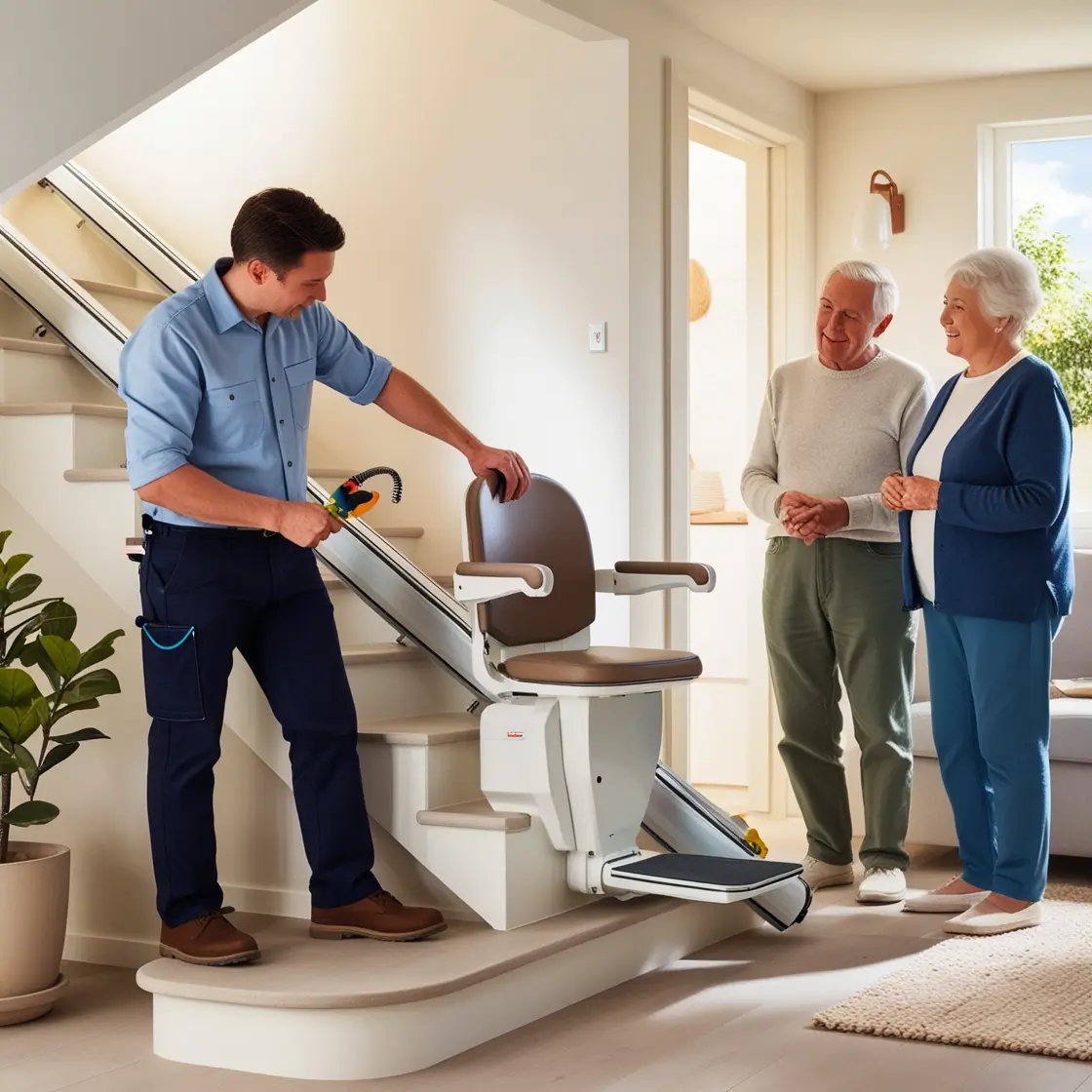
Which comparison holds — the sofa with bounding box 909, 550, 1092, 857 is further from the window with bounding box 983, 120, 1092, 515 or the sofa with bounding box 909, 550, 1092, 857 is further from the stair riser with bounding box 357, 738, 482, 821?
the stair riser with bounding box 357, 738, 482, 821

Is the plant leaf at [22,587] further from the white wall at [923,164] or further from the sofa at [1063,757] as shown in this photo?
the white wall at [923,164]

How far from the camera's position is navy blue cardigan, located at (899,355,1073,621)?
342 cm

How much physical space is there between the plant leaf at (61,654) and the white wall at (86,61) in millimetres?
930

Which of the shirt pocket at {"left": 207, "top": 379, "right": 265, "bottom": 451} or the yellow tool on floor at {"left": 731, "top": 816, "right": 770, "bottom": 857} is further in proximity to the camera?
the yellow tool on floor at {"left": 731, "top": 816, "right": 770, "bottom": 857}

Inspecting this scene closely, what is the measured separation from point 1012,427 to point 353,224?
2130 mm

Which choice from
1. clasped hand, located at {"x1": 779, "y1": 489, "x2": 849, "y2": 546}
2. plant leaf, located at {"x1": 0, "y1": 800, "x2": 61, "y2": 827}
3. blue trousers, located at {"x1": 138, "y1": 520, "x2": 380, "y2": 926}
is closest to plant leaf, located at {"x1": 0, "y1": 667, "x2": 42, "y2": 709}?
plant leaf, located at {"x1": 0, "y1": 800, "x2": 61, "y2": 827}

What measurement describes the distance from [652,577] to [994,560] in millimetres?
758

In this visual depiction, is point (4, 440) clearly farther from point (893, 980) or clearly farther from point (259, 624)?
point (893, 980)

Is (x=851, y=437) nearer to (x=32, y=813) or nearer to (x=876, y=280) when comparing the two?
(x=876, y=280)

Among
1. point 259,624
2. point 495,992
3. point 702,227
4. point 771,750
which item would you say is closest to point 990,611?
point 495,992

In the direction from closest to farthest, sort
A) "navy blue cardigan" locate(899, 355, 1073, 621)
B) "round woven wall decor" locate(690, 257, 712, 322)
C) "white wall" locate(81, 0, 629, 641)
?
"navy blue cardigan" locate(899, 355, 1073, 621)
"white wall" locate(81, 0, 629, 641)
"round woven wall decor" locate(690, 257, 712, 322)

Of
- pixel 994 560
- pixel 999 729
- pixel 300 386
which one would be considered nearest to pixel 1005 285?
pixel 994 560

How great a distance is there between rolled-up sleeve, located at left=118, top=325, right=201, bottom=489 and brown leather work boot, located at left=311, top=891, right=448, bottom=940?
37.3 inches

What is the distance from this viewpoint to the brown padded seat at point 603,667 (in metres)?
3.13
